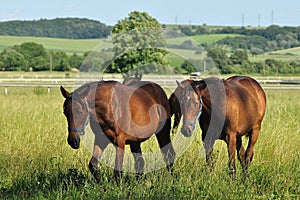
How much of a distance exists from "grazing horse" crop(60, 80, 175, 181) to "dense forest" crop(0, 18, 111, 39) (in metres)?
99.7

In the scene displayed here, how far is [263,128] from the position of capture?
1108cm

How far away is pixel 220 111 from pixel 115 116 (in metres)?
1.64

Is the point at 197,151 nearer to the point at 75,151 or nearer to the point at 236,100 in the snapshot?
the point at 236,100

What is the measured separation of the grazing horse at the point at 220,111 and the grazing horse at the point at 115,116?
19.7 inches

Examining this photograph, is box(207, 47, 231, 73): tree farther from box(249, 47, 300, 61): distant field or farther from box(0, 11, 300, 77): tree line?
box(249, 47, 300, 61): distant field

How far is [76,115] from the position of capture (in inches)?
246

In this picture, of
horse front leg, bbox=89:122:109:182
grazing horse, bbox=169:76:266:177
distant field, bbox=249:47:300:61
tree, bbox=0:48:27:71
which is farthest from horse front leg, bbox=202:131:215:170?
distant field, bbox=249:47:300:61

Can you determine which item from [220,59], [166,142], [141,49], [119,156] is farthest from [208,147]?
[220,59]

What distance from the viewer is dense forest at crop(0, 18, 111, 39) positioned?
11381 centimetres

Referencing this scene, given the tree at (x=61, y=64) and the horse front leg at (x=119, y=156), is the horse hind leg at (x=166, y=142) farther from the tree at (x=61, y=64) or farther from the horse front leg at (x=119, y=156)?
the tree at (x=61, y=64)

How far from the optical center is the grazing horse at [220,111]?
6.79m

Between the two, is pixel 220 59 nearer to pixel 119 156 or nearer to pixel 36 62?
pixel 36 62

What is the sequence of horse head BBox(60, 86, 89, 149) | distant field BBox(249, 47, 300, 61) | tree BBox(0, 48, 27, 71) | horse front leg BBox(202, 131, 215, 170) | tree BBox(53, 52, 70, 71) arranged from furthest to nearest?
distant field BBox(249, 47, 300, 61)
tree BBox(0, 48, 27, 71)
tree BBox(53, 52, 70, 71)
horse front leg BBox(202, 131, 215, 170)
horse head BBox(60, 86, 89, 149)

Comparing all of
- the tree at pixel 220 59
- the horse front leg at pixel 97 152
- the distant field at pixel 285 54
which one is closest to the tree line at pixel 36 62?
the tree at pixel 220 59
